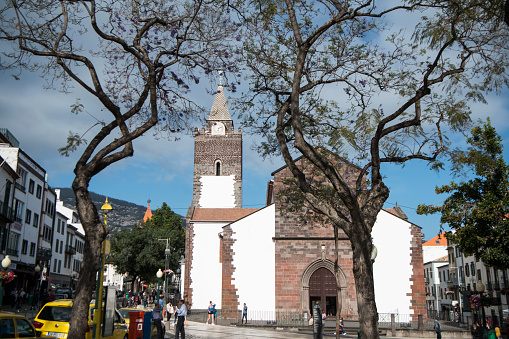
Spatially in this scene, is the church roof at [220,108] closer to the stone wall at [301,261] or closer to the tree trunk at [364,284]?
the stone wall at [301,261]

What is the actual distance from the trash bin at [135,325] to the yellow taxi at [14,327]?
5260 mm

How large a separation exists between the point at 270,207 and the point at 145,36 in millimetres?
22674

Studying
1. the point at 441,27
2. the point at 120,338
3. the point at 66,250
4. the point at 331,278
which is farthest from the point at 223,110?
the point at 441,27

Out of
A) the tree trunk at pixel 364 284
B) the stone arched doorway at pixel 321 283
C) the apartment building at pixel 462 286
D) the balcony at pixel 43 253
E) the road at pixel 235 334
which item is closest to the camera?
the tree trunk at pixel 364 284

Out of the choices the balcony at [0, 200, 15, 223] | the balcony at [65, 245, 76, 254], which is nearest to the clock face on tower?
the balcony at [65, 245, 76, 254]

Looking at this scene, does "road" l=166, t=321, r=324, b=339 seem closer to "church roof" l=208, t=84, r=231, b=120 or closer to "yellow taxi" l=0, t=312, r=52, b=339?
"yellow taxi" l=0, t=312, r=52, b=339

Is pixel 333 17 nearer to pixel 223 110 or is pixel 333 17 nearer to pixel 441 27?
pixel 441 27

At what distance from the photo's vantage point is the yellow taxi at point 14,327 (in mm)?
8586

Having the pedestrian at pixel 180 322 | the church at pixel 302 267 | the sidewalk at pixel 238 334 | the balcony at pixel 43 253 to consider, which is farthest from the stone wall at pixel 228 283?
the balcony at pixel 43 253

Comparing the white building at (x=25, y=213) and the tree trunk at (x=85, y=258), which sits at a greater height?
the white building at (x=25, y=213)

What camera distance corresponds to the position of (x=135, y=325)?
14523 millimetres

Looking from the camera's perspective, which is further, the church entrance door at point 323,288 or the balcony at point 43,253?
the balcony at point 43,253

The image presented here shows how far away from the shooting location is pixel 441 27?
9672mm

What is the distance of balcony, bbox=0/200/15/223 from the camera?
3152 cm
